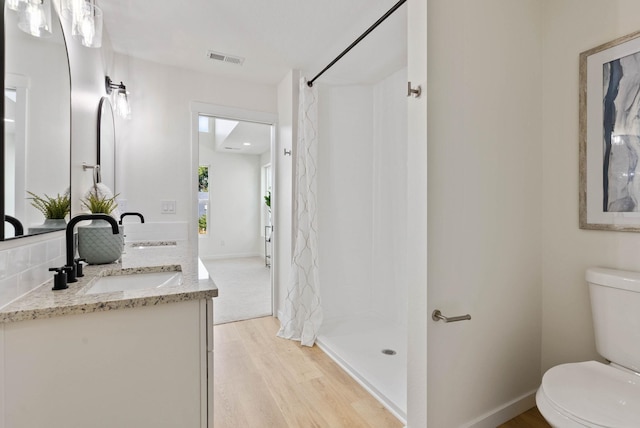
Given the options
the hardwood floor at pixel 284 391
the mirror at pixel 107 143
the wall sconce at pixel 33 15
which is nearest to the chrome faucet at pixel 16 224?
the wall sconce at pixel 33 15

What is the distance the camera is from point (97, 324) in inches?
34.3

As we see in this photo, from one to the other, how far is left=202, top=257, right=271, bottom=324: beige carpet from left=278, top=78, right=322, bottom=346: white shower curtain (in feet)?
2.38

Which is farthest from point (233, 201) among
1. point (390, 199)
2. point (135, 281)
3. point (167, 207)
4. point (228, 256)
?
point (135, 281)

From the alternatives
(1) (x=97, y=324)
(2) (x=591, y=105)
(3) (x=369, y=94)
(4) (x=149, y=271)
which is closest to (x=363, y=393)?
(4) (x=149, y=271)

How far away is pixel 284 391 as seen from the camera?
72.6 inches

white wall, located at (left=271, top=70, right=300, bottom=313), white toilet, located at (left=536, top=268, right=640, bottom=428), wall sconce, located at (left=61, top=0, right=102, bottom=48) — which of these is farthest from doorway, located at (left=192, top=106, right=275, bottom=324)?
white toilet, located at (left=536, top=268, right=640, bottom=428)

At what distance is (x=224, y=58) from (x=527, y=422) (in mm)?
3284

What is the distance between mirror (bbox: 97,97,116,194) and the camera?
200cm

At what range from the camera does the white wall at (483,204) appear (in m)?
1.33

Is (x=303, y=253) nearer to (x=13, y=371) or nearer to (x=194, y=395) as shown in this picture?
(x=194, y=395)

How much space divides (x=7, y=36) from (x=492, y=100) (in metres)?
1.92

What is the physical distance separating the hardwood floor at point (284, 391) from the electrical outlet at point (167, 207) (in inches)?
48.9

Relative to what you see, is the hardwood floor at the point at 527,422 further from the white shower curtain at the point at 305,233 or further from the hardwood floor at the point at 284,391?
the white shower curtain at the point at 305,233

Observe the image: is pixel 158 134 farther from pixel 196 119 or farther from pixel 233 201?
pixel 233 201
